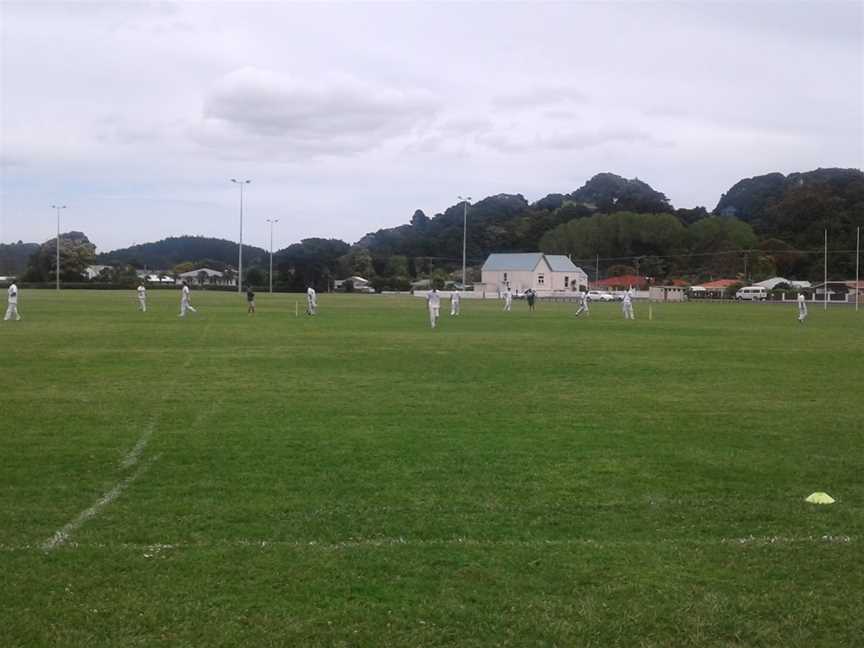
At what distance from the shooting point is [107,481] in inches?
350

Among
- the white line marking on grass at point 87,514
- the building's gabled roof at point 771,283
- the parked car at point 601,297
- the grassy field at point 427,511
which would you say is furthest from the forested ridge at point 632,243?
the white line marking on grass at point 87,514

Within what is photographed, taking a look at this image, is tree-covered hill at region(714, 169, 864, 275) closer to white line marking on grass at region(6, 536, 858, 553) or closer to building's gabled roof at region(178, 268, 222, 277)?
building's gabled roof at region(178, 268, 222, 277)

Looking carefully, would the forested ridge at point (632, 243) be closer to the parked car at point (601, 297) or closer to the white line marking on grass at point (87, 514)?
the parked car at point (601, 297)

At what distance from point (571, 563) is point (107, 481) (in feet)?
16.8

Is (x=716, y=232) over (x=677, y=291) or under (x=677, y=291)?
over

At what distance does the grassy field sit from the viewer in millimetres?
5414

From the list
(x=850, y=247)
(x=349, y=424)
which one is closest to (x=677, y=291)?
(x=850, y=247)

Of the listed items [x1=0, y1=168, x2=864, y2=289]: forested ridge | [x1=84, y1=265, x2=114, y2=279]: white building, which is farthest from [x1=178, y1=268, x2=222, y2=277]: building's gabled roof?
[x1=84, y1=265, x2=114, y2=279]: white building

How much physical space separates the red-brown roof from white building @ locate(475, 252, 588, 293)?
4250 mm

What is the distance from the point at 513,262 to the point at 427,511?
130m

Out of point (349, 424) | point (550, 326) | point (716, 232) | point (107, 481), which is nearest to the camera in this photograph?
point (107, 481)

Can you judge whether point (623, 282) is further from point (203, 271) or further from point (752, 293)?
point (203, 271)

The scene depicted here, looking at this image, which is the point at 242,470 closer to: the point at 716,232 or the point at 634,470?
the point at 634,470

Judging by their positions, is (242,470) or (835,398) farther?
(835,398)
